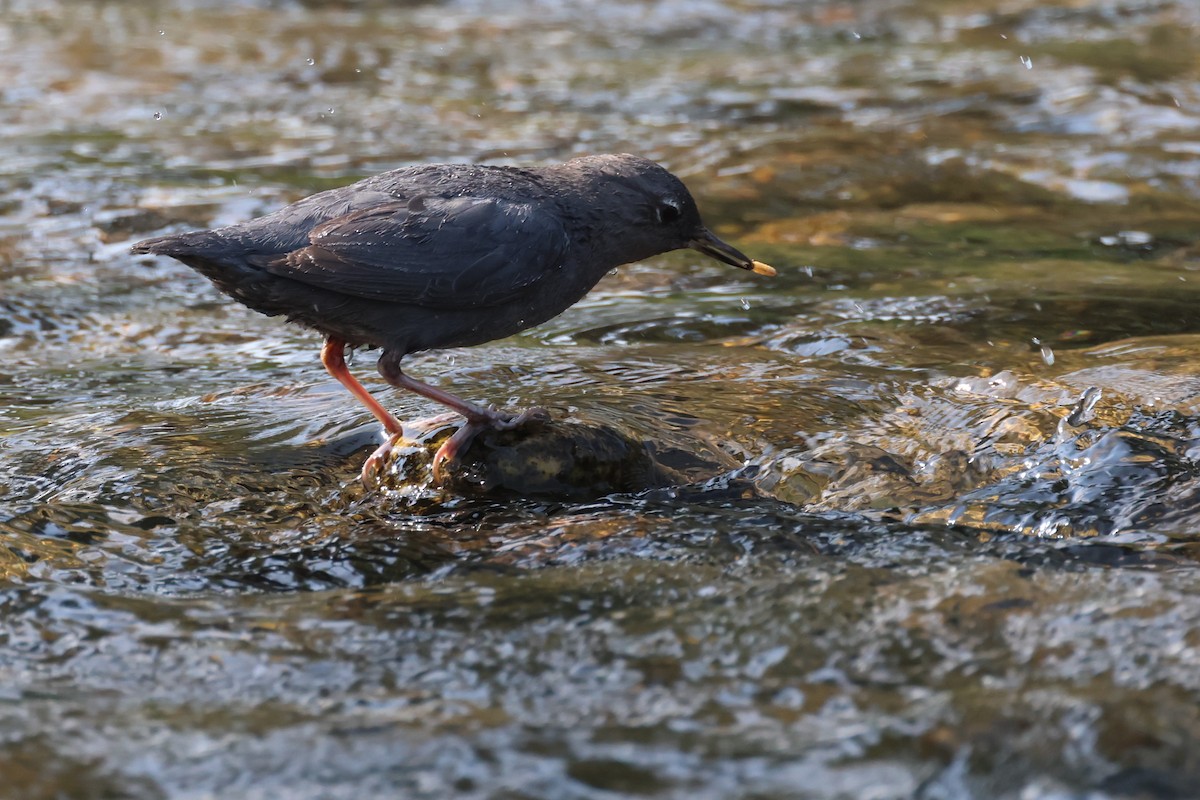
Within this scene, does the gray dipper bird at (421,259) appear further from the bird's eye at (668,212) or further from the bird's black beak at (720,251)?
the bird's black beak at (720,251)

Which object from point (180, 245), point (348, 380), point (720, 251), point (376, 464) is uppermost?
point (180, 245)

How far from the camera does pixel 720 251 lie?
483 cm

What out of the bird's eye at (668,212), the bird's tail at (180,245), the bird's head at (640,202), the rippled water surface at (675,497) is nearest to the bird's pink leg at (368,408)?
the rippled water surface at (675,497)

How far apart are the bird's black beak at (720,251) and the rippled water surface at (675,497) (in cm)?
37

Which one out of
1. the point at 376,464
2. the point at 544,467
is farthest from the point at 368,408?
the point at 544,467

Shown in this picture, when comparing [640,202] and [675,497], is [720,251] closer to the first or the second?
[640,202]

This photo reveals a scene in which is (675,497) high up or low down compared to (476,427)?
down

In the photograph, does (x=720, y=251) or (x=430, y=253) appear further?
(x=720, y=251)

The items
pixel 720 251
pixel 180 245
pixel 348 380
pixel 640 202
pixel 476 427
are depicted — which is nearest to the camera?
pixel 180 245

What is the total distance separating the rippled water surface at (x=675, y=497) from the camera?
8.59ft

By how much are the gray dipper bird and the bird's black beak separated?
1.02 feet

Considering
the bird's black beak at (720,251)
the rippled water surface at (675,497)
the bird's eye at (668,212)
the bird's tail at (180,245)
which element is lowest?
the rippled water surface at (675,497)

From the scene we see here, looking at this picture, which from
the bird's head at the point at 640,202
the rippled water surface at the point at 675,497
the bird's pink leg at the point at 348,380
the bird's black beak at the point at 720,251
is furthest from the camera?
the bird's black beak at the point at 720,251

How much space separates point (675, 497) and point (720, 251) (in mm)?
1176
